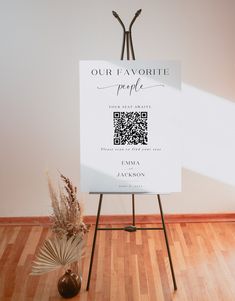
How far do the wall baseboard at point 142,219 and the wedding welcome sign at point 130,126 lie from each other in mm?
1104

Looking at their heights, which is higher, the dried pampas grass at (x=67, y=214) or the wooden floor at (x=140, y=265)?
the dried pampas grass at (x=67, y=214)

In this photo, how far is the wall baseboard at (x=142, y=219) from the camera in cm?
455

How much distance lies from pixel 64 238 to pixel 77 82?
1.41m

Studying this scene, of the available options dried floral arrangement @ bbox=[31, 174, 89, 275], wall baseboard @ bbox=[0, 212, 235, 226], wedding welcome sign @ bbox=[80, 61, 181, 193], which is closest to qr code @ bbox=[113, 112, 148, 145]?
wedding welcome sign @ bbox=[80, 61, 181, 193]

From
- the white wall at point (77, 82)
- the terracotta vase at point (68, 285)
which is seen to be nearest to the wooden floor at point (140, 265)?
the terracotta vase at point (68, 285)

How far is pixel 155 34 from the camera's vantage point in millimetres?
4176

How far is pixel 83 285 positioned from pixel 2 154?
4.48 ft

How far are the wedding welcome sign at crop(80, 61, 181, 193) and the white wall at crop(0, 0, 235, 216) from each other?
34.5 inches

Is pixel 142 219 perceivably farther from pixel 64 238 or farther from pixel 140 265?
Answer: pixel 64 238

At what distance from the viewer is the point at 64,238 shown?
3.35 meters

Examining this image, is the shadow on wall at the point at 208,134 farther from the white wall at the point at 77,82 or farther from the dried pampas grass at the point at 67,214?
the dried pampas grass at the point at 67,214

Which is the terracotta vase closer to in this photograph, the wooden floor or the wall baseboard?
the wooden floor

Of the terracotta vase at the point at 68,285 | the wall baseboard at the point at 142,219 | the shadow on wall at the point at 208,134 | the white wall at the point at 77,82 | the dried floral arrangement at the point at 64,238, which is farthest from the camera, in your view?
the wall baseboard at the point at 142,219

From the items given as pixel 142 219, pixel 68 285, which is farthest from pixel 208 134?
pixel 68 285
